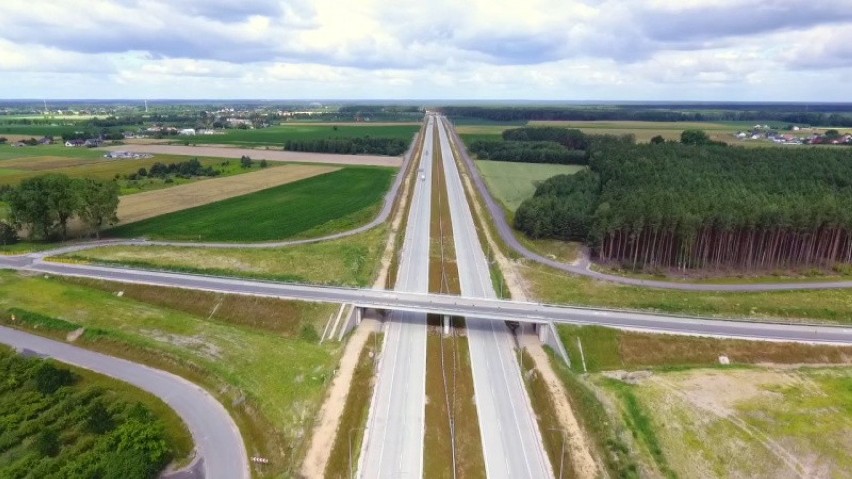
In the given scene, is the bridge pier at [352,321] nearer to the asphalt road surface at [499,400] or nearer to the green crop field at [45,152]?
the asphalt road surface at [499,400]

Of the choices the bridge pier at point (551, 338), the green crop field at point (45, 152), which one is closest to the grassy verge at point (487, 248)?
the bridge pier at point (551, 338)

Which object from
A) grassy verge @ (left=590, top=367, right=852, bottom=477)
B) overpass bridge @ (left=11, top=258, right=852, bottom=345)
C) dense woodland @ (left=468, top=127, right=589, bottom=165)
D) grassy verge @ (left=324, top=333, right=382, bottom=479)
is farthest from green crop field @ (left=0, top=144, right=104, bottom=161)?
grassy verge @ (left=590, top=367, right=852, bottom=477)

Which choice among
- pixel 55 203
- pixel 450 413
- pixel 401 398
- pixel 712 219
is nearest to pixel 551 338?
pixel 450 413

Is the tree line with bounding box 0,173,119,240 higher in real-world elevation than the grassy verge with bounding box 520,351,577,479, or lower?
higher

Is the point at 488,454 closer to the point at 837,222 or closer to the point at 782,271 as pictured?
the point at 782,271

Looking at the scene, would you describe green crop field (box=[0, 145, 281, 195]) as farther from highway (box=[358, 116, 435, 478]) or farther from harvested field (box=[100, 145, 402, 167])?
highway (box=[358, 116, 435, 478])

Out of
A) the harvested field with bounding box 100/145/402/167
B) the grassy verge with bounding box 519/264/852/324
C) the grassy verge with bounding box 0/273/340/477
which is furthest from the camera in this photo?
the harvested field with bounding box 100/145/402/167
